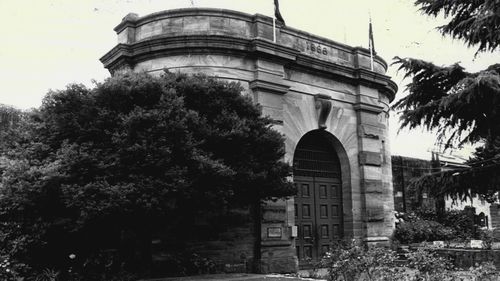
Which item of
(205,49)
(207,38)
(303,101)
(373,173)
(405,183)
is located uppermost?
(207,38)

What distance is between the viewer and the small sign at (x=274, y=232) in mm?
12586

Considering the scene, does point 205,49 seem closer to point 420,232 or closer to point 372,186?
point 372,186

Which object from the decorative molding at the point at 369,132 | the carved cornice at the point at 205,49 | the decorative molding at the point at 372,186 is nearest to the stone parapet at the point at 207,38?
the carved cornice at the point at 205,49

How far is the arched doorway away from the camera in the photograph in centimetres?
1442

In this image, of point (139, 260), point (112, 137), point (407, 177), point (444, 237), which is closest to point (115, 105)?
point (112, 137)

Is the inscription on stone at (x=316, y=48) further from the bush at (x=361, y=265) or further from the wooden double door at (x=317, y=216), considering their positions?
the bush at (x=361, y=265)

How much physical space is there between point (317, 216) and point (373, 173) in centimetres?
252

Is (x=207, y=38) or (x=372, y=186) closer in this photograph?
(x=207, y=38)

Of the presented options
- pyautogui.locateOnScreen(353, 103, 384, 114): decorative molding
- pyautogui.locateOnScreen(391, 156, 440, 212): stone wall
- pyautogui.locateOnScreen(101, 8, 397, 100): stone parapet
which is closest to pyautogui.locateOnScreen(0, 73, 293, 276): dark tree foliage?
pyautogui.locateOnScreen(101, 8, 397, 100): stone parapet

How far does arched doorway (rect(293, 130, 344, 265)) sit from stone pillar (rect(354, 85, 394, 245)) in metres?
0.84

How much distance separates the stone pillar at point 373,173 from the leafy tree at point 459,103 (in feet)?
14.6

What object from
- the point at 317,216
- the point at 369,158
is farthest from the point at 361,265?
the point at 369,158

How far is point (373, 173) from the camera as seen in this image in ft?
51.8

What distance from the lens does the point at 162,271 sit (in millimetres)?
11219
